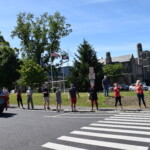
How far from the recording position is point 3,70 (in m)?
56.2

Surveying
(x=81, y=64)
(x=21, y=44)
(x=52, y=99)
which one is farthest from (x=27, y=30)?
(x=52, y=99)

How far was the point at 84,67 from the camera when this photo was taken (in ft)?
118

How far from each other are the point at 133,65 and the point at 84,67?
54319mm

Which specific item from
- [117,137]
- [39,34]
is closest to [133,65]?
[39,34]

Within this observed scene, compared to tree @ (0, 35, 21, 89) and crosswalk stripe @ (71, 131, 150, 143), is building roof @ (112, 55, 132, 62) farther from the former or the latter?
crosswalk stripe @ (71, 131, 150, 143)

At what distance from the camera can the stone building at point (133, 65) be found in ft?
272

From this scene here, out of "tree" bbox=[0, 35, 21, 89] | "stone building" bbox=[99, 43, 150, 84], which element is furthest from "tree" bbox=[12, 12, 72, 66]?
"stone building" bbox=[99, 43, 150, 84]

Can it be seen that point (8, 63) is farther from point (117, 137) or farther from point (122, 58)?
point (117, 137)

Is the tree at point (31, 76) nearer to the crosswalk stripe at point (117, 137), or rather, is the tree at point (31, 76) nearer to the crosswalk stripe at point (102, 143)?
the crosswalk stripe at point (117, 137)

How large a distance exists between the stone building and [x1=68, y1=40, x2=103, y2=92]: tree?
1644 inches

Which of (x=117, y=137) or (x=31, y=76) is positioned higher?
(x=31, y=76)

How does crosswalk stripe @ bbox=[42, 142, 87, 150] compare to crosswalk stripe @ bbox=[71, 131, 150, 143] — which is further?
crosswalk stripe @ bbox=[71, 131, 150, 143]

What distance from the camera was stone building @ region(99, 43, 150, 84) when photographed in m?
83.0

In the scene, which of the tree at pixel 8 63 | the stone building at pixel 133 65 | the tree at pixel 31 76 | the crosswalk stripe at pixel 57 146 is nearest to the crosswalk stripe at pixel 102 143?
the crosswalk stripe at pixel 57 146
